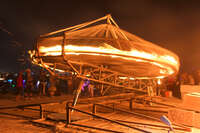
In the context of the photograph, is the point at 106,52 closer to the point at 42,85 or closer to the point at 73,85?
the point at 42,85

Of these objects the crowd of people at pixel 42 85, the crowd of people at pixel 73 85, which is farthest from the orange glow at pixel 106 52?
the crowd of people at pixel 73 85

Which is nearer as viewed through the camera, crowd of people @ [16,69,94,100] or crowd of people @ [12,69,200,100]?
crowd of people @ [16,69,94,100]

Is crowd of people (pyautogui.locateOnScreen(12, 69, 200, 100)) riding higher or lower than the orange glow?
lower

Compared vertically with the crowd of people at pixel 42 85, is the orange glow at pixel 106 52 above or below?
above

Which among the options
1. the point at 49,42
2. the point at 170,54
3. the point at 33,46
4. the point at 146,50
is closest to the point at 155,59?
the point at 146,50

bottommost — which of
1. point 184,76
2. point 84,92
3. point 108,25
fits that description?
point 84,92

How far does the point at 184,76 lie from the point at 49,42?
56.1 feet

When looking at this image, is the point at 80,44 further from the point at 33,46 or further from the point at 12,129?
the point at 12,129

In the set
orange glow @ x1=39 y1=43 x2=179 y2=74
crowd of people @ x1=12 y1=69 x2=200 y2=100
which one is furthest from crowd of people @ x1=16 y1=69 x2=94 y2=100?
orange glow @ x1=39 y1=43 x2=179 y2=74

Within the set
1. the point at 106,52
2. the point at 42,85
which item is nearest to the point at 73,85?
the point at 42,85

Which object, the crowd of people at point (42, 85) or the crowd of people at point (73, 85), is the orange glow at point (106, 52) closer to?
the crowd of people at point (42, 85)

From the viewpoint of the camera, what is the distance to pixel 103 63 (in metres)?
5.12

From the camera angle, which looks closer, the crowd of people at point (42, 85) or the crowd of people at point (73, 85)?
the crowd of people at point (42, 85)

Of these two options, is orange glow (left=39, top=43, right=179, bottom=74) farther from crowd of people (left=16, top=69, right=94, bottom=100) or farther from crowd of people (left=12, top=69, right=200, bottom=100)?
crowd of people (left=12, top=69, right=200, bottom=100)
